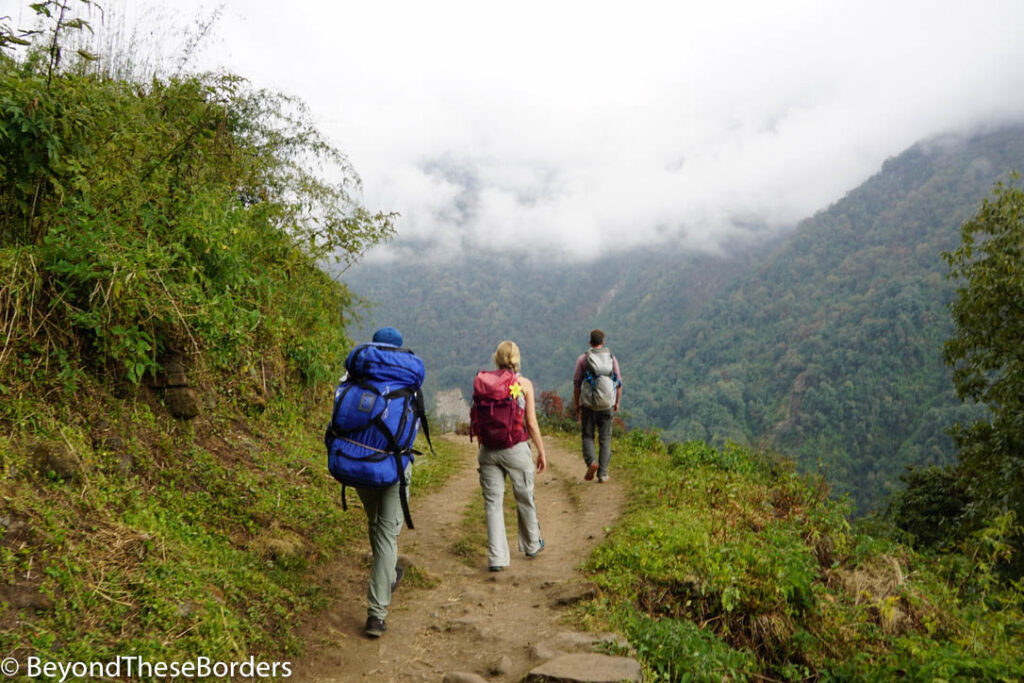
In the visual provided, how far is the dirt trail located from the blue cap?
90.2 inches

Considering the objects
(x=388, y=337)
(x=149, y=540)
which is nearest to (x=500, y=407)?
(x=388, y=337)

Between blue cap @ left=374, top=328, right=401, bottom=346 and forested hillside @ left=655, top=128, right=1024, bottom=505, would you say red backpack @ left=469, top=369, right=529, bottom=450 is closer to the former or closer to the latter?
blue cap @ left=374, top=328, right=401, bottom=346

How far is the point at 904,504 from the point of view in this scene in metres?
17.5

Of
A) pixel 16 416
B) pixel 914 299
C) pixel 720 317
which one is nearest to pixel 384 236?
pixel 16 416

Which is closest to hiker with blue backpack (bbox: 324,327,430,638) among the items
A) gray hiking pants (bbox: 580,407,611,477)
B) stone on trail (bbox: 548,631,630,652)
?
stone on trail (bbox: 548,631,630,652)

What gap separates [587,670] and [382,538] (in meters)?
1.90

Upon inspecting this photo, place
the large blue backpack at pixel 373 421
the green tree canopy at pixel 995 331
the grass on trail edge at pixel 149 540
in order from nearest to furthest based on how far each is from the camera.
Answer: the grass on trail edge at pixel 149 540, the large blue backpack at pixel 373 421, the green tree canopy at pixel 995 331

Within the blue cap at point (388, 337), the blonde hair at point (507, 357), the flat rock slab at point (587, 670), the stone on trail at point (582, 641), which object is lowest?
the stone on trail at point (582, 641)

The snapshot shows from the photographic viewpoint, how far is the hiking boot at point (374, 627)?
4.70 m

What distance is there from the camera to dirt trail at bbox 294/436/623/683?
14.0 ft

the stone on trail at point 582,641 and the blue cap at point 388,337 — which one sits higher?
the blue cap at point 388,337

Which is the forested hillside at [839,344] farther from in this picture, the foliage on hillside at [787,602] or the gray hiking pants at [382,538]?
the gray hiking pants at [382,538]

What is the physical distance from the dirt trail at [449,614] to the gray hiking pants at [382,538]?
0.30 m

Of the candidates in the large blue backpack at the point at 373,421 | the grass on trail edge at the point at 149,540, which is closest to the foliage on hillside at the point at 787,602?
the large blue backpack at the point at 373,421
